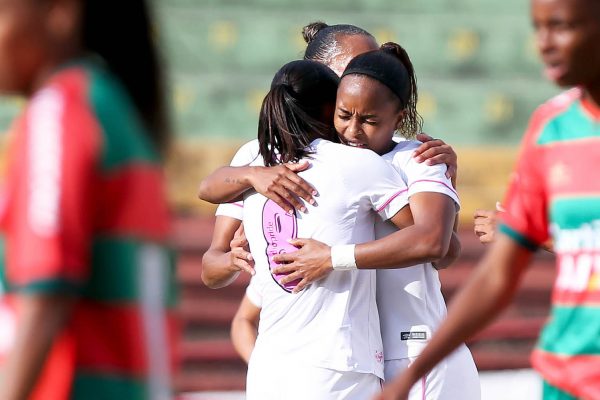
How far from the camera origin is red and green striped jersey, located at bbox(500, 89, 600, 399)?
7.52 ft

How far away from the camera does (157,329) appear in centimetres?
177

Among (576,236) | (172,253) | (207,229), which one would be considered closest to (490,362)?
(207,229)

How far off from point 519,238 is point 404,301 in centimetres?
110

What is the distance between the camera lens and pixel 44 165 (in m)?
1.63

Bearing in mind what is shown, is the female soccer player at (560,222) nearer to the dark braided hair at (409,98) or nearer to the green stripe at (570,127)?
the green stripe at (570,127)

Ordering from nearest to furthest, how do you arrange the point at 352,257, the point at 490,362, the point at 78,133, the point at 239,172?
the point at 78,133 < the point at 352,257 < the point at 239,172 < the point at 490,362

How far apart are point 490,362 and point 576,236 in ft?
22.2

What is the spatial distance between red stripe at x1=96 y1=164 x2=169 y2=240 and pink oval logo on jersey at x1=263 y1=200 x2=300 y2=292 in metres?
1.65

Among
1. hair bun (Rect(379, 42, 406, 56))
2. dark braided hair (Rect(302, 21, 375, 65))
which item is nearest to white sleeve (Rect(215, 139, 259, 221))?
dark braided hair (Rect(302, 21, 375, 65))

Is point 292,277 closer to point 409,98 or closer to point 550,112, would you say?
point 409,98

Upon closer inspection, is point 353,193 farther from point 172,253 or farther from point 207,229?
point 207,229

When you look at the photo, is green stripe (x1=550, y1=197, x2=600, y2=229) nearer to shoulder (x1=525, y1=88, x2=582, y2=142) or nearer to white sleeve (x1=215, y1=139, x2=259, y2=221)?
shoulder (x1=525, y1=88, x2=582, y2=142)

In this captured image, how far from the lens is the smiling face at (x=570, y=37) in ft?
7.38

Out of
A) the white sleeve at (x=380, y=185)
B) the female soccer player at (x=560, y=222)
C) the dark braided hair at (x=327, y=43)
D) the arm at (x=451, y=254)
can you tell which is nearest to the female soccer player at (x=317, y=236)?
the white sleeve at (x=380, y=185)
